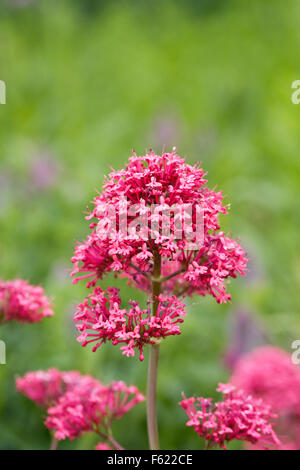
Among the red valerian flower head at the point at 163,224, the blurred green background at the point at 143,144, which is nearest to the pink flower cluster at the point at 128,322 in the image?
the red valerian flower head at the point at 163,224

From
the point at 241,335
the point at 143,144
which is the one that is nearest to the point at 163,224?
the point at 241,335

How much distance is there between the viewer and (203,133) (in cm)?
736

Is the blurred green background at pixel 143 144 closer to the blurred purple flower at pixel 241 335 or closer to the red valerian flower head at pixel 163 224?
the blurred purple flower at pixel 241 335

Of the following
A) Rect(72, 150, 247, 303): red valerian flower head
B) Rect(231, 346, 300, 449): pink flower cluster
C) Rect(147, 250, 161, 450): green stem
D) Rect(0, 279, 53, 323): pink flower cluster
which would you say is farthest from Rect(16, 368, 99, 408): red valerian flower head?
Rect(231, 346, 300, 449): pink flower cluster

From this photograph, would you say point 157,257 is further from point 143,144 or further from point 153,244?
point 143,144

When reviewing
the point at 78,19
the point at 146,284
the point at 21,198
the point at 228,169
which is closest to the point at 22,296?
the point at 146,284

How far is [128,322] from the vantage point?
1.96 metres

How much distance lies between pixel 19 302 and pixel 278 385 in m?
1.51

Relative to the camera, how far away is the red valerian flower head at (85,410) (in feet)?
7.36

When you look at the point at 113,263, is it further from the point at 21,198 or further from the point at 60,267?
the point at 21,198

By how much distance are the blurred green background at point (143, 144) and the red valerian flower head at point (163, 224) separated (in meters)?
1.62

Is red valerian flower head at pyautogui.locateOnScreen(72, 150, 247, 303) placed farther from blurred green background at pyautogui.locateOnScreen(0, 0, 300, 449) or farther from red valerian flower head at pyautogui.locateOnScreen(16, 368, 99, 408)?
blurred green background at pyautogui.locateOnScreen(0, 0, 300, 449)

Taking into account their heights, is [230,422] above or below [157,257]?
below
